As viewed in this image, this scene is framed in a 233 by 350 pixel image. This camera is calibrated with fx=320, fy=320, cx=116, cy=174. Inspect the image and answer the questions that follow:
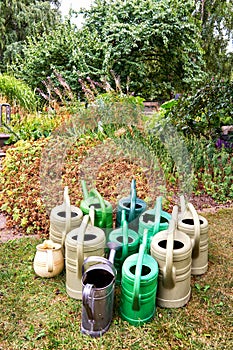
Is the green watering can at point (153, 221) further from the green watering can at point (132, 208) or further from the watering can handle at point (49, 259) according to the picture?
the watering can handle at point (49, 259)

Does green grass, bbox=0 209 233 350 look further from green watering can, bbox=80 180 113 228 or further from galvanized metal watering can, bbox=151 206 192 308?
green watering can, bbox=80 180 113 228

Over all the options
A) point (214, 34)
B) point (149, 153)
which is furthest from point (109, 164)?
point (214, 34)

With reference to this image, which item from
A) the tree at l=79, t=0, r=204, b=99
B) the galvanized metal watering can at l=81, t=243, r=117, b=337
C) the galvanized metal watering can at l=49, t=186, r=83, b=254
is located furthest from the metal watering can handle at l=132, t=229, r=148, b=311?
the tree at l=79, t=0, r=204, b=99

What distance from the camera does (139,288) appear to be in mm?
1600

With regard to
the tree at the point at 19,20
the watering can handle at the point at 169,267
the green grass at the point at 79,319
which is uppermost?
the tree at the point at 19,20

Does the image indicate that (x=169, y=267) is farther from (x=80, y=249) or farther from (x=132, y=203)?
(x=132, y=203)

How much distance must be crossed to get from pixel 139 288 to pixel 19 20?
53.4ft

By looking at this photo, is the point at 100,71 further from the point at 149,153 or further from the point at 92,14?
the point at 149,153

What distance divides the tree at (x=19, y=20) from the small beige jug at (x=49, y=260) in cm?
1424

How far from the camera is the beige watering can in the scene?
202cm

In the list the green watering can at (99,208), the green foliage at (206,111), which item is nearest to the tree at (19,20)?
the green foliage at (206,111)

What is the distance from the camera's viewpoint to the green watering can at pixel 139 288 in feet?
5.29

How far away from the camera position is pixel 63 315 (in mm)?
1782

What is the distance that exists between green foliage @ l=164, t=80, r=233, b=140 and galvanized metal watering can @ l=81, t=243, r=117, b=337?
9.30 feet
